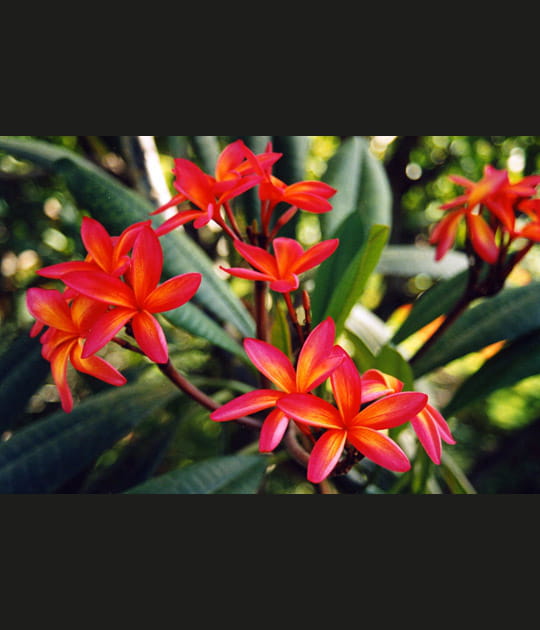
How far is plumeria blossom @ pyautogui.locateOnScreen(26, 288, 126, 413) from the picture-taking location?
1.27 ft

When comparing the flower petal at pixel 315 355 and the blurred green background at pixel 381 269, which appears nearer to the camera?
the flower petal at pixel 315 355

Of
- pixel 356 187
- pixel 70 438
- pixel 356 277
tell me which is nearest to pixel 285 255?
pixel 356 277

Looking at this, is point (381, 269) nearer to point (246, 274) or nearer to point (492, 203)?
point (492, 203)

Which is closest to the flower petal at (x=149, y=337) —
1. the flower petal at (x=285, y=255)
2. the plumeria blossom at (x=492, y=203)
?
the flower petal at (x=285, y=255)

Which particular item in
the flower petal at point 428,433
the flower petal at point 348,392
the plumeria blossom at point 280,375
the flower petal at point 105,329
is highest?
the flower petal at point 105,329

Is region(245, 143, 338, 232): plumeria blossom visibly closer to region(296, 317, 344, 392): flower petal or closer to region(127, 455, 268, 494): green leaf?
region(296, 317, 344, 392): flower petal

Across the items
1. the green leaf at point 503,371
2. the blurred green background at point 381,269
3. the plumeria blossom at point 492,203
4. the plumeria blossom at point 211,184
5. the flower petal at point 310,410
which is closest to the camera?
the flower petal at point 310,410

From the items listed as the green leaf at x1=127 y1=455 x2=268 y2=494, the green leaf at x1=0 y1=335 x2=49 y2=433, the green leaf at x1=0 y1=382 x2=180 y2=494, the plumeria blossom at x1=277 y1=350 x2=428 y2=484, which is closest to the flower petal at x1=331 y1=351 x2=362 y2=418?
the plumeria blossom at x1=277 y1=350 x2=428 y2=484

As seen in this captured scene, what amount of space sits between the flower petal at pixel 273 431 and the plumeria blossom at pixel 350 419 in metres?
0.02

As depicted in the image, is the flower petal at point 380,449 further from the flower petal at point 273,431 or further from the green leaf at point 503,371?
the green leaf at point 503,371

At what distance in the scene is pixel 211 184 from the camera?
47cm

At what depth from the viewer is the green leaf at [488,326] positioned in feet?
2.22

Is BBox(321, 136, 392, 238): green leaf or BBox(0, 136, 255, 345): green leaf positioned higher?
BBox(0, 136, 255, 345): green leaf

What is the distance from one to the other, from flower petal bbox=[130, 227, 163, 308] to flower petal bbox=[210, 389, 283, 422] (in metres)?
0.10
